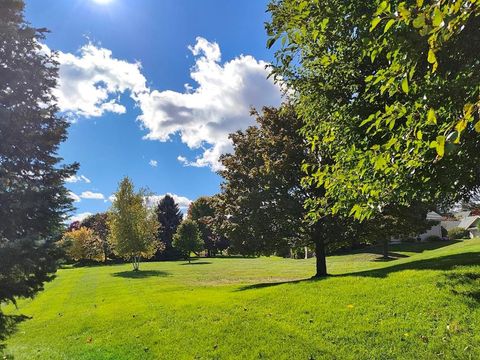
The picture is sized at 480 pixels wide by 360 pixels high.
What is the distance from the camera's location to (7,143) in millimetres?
8883

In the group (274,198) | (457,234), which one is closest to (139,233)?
(274,198)

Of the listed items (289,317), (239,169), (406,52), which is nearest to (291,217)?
(239,169)

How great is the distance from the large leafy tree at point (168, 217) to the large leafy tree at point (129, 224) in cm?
3065

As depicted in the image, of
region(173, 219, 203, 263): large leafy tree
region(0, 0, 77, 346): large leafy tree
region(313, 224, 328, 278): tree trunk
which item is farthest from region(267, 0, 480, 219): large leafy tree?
region(173, 219, 203, 263): large leafy tree

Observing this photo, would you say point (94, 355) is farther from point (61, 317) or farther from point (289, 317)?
point (61, 317)

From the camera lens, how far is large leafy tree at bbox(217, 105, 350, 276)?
Result: 17.2 metres

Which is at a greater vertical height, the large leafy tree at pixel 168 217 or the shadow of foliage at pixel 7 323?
the large leafy tree at pixel 168 217

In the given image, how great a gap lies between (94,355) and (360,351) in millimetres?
6067

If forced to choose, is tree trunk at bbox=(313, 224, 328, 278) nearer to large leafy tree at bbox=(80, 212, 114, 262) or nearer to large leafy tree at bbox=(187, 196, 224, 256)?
large leafy tree at bbox=(187, 196, 224, 256)

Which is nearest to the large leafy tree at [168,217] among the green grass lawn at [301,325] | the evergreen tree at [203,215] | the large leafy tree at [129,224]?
the evergreen tree at [203,215]

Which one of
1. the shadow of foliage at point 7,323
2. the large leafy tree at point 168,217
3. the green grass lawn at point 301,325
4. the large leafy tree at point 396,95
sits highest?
the large leafy tree at point 168,217

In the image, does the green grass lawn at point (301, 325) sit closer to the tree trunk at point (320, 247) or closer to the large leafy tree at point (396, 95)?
the large leafy tree at point (396, 95)

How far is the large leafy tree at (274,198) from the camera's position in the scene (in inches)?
678

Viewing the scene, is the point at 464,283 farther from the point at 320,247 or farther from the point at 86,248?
the point at 86,248
